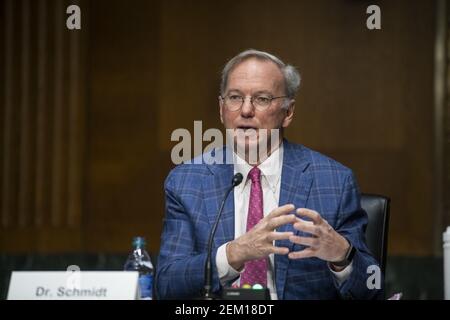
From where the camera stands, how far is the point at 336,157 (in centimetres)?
550

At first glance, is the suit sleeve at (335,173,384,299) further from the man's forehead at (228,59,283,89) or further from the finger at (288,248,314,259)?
the man's forehead at (228,59,283,89)

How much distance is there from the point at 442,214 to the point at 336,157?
762 mm

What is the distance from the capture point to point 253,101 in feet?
8.83

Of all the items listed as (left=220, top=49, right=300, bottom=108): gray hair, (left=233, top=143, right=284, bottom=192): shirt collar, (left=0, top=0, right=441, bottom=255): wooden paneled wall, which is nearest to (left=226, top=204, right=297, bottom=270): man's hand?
(left=233, top=143, right=284, bottom=192): shirt collar

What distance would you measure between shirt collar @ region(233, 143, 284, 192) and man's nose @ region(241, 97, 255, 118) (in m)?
0.16

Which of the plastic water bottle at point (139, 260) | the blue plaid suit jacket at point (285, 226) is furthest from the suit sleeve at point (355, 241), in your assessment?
the plastic water bottle at point (139, 260)

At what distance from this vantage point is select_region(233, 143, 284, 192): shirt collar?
105 inches

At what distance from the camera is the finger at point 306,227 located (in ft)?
7.18

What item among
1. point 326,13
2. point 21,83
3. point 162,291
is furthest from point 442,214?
point 162,291

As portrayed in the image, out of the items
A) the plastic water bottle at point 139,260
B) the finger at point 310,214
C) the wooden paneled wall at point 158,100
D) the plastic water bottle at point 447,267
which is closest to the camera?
the finger at point 310,214

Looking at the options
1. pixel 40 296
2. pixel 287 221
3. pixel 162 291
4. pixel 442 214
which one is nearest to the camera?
pixel 40 296

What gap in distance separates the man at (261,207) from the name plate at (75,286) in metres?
0.44

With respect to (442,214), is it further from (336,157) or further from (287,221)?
(287,221)

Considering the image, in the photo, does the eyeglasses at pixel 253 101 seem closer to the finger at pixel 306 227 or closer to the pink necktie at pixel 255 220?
the pink necktie at pixel 255 220
